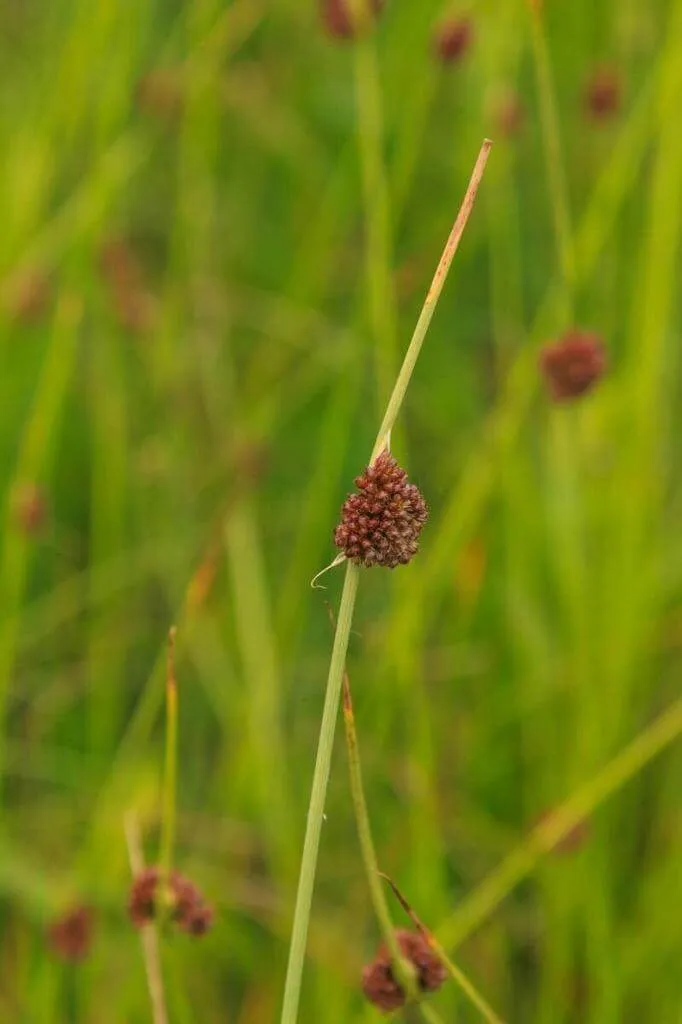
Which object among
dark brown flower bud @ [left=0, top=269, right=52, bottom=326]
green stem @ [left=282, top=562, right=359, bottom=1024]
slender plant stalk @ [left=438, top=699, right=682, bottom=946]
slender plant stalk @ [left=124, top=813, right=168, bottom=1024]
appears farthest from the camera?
dark brown flower bud @ [left=0, top=269, right=52, bottom=326]

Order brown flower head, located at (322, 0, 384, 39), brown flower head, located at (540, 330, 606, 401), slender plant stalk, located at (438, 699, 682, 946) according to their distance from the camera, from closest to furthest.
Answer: slender plant stalk, located at (438, 699, 682, 946)
brown flower head, located at (540, 330, 606, 401)
brown flower head, located at (322, 0, 384, 39)

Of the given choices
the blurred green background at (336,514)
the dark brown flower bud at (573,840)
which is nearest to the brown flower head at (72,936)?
the blurred green background at (336,514)

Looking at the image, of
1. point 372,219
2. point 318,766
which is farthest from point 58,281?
point 318,766

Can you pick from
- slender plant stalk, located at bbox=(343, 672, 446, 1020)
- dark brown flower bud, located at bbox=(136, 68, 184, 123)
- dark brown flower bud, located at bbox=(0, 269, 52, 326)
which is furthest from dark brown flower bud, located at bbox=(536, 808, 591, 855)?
dark brown flower bud, located at bbox=(136, 68, 184, 123)

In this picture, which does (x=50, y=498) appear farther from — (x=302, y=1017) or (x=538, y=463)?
(x=302, y=1017)

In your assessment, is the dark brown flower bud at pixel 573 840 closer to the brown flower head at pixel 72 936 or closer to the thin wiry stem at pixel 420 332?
the brown flower head at pixel 72 936

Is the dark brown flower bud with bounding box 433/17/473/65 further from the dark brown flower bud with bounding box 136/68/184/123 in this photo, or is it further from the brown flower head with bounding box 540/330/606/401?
the dark brown flower bud with bounding box 136/68/184/123
